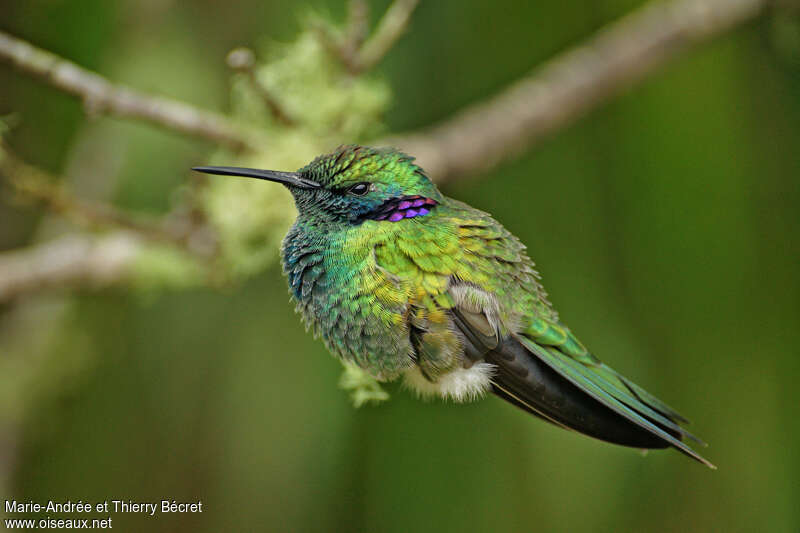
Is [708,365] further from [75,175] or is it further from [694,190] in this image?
[75,175]

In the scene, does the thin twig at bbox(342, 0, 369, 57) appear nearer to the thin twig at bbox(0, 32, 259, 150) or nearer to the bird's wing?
the thin twig at bbox(0, 32, 259, 150)

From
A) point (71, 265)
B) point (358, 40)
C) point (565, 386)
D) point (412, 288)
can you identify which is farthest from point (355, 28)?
point (71, 265)

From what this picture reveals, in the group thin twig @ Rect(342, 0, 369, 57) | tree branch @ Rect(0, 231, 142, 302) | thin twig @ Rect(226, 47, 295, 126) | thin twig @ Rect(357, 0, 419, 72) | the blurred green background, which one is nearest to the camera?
thin twig @ Rect(226, 47, 295, 126)

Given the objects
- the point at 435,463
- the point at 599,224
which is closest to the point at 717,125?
the point at 599,224

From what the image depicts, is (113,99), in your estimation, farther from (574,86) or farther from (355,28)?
(574,86)

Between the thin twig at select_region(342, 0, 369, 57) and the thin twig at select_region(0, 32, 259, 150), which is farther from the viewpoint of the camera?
the thin twig at select_region(342, 0, 369, 57)

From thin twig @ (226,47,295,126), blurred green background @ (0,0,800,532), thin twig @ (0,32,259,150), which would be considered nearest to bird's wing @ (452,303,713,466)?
thin twig @ (226,47,295,126)

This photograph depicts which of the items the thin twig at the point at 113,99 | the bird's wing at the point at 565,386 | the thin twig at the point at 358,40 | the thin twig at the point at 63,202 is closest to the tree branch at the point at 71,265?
the thin twig at the point at 63,202

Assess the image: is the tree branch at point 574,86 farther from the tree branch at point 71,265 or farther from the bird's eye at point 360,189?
the bird's eye at point 360,189
